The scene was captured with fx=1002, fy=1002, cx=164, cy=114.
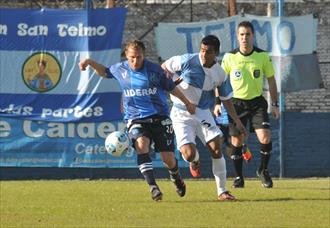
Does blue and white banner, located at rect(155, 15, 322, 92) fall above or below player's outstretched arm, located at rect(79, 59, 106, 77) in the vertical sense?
below

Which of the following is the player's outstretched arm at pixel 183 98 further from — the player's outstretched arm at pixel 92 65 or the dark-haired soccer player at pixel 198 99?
the player's outstretched arm at pixel 92 65

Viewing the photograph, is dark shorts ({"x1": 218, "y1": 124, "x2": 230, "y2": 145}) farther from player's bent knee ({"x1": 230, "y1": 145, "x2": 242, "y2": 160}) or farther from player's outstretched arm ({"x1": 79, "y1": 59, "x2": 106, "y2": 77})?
player's outstretched arm ({"x1": 79, "y1": 59, "x2": 106, "y2": 77})

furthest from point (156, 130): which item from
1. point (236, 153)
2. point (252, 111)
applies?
→ point (236, 153)

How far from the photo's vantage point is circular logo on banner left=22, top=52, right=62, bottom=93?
1730 centimetres

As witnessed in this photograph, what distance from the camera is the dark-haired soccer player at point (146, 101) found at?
11.7 metres

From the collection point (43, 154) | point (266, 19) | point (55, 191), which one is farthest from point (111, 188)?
point (266, 19)

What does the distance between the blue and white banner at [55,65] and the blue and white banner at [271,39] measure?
44.7 inches

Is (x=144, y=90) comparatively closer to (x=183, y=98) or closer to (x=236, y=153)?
(x=183, y=98)

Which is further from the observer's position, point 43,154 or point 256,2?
point 256,2

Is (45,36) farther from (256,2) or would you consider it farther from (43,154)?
(256,2)

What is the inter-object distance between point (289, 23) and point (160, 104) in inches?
268

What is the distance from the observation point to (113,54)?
17250 millimetres

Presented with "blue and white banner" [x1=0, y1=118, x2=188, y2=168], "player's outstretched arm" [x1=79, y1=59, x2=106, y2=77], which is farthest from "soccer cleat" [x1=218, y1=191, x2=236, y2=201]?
"blue and white banner" [x1=0, y1=118, x2=188, y2=168]

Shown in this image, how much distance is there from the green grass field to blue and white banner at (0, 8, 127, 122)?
2.98m
